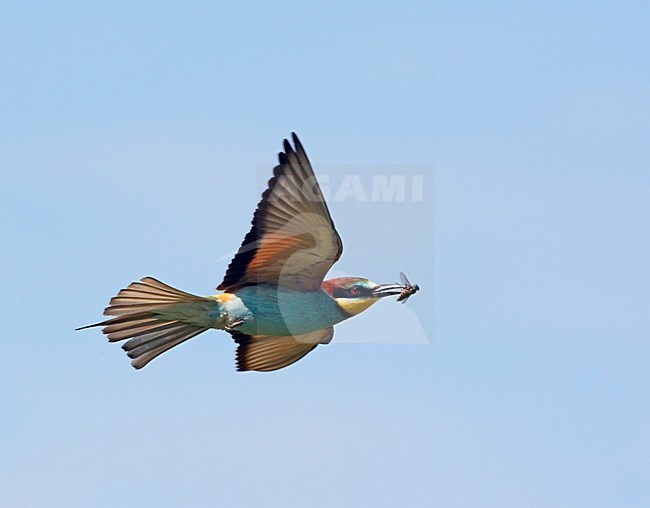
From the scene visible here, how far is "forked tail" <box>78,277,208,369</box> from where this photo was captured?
10.4 m

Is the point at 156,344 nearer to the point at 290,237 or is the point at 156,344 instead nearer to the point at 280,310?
the point at 280,310

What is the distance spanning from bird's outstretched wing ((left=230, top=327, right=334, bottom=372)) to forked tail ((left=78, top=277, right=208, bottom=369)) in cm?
59

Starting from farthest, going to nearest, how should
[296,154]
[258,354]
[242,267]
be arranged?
[258,354], [242,267], [296,154]

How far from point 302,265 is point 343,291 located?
414 mm

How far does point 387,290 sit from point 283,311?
79 centimetres

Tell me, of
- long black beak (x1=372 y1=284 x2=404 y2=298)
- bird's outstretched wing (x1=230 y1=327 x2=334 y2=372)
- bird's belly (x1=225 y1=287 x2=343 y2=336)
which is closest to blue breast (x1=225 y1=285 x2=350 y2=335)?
bird's belly (x1=225 y1=287 x2=343 y2=336)

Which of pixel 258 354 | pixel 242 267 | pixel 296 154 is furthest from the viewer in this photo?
pixel 258 354

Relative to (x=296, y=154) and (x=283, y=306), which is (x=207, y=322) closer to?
(x=283, y=306)

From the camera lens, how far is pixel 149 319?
10680mm

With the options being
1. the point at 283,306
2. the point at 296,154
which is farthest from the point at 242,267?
the point at 296,154

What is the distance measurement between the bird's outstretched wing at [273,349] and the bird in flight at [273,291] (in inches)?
7.9

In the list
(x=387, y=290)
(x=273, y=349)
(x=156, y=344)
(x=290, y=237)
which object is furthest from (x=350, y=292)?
(x=156, y=344)

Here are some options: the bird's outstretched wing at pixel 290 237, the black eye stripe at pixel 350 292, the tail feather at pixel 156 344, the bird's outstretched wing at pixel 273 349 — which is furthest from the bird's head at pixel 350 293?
Answer: the tail feather at pixel 156 344

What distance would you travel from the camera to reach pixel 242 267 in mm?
10641
